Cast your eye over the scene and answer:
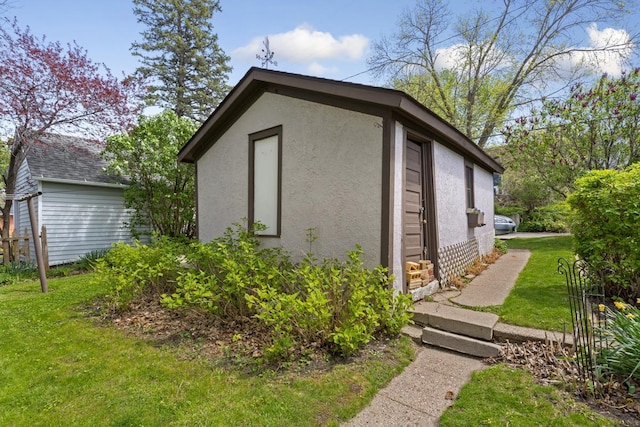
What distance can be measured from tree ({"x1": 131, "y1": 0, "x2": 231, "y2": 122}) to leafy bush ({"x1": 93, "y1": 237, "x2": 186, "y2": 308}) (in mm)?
17439

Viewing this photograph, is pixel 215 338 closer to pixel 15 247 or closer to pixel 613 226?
pixel 613 226

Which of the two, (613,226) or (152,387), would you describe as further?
(613,226)

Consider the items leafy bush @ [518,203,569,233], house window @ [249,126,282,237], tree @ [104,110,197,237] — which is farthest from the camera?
leafy bush @ [518,203,569,233]

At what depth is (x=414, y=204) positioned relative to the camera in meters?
5.03

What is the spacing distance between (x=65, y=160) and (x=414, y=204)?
11.5 meters

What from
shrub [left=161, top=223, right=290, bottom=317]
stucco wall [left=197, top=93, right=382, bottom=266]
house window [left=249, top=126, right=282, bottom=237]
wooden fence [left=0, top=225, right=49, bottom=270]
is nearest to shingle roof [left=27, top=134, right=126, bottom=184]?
wooden fence [left=0, top=225, right=49, bottom=270]

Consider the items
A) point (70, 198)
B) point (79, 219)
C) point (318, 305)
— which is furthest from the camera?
point (79, 219)

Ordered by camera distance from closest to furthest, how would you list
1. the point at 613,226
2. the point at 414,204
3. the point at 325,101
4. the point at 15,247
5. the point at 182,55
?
the point at 613,226 < the point at 325,101 < the point at 414,204 < the point at 15,247 < the point at 182,55

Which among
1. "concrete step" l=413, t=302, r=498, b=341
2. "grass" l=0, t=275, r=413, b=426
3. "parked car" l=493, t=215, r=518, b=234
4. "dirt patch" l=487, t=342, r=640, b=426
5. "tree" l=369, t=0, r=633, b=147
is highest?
"tree" l=369, t=0, r=633, b=147

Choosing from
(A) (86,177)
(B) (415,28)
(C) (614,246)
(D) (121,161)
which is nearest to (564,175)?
(C) (614,246)

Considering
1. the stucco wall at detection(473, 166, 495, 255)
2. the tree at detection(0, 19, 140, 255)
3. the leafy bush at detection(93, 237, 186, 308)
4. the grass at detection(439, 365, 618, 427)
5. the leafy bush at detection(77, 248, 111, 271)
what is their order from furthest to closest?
the leafy bush at detection(77, 248, 111, 271) < the tree at detection(0, 19, 140, 255) < the stucco wall at detection(473, 166, 495, 255) < the leafy bush at detection(93, 237, 186, 308) < the grass at detection(439, 365, 618, 427)

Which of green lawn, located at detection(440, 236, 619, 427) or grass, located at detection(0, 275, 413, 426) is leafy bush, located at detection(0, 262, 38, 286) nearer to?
grass, located at detection(0, 275, 413, 426)

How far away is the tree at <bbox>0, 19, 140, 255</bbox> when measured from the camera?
8422 millimetres

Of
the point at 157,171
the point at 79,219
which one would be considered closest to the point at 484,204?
the point at 157,171
